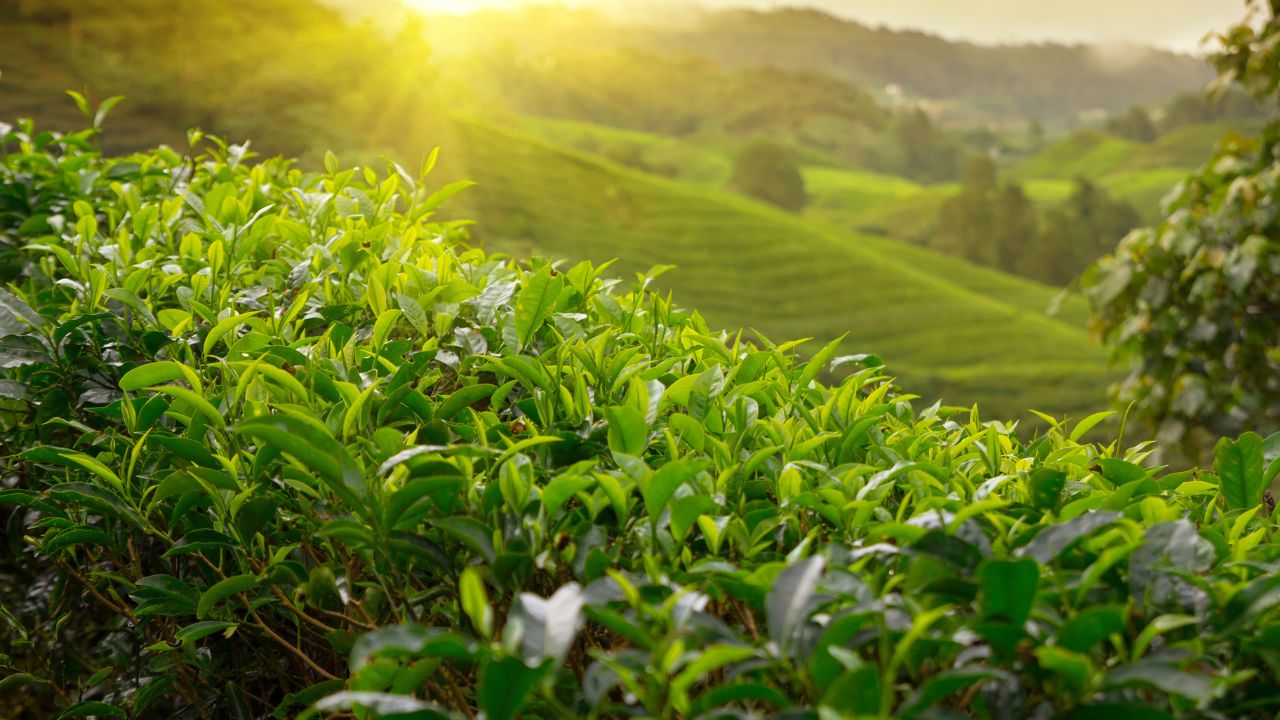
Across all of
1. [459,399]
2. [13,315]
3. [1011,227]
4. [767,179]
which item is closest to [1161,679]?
[459,399]

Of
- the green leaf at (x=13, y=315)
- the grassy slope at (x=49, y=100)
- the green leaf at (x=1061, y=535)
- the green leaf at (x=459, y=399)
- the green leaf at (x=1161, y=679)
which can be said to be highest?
the green leaf at (x=1061, y=535)

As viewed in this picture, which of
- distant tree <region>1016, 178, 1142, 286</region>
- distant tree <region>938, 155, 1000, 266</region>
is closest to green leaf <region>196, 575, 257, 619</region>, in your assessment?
distant tree <region>1016, 178, 1142, 286</region>

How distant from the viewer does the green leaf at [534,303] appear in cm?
155

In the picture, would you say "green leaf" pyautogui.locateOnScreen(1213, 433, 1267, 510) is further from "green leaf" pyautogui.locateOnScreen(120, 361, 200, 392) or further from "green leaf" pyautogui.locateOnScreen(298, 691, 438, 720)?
"green leaf" pyautogui.locateOnScreen(120, 361, 200, 392)

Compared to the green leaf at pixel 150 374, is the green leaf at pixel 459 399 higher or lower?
higher

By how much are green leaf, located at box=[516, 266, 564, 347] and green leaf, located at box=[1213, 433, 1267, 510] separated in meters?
1.06

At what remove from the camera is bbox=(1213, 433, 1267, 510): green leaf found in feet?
4.45

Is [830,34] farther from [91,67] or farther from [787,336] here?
[91,67]

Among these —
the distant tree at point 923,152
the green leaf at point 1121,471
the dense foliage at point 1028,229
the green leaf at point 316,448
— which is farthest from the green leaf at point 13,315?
the distant tree at point 923,152

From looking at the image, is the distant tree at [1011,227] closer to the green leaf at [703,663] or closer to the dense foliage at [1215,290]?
the dense foliage at [1215,290]

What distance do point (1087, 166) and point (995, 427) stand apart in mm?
92113

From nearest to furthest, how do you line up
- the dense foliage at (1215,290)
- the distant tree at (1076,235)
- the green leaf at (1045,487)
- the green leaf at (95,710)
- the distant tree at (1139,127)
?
the green leaf at (1045,487), the green leaf at (95,710), the dense foliage at (1215,290), the distant tree at (1076,235), the distant tree at (1139,127)

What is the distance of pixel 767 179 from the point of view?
5566cm

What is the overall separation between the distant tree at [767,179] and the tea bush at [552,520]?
54098 millimetres
